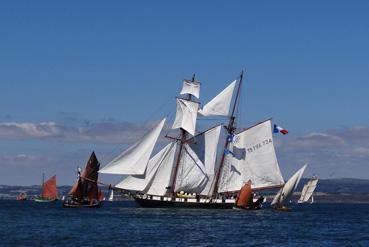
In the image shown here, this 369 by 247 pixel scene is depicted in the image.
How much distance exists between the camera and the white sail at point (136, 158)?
5477 inches

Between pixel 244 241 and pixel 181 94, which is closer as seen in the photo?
pixel 244 241

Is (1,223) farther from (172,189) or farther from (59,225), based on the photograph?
(172,189)

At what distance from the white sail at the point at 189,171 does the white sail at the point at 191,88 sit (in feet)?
32.2

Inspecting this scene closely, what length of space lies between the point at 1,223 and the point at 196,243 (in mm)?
41224

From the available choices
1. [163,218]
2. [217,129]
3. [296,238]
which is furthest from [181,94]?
[296,238]

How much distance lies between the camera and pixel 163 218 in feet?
404

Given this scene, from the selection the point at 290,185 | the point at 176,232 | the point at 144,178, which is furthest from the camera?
the point at 290,185

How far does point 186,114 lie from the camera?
151 m

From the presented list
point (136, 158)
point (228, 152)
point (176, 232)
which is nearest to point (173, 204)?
point (228, 152)

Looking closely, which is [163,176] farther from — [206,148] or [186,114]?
[186,114]

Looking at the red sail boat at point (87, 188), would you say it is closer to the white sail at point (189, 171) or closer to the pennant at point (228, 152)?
the white sail at point (189, 171)

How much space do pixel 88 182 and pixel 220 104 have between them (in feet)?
99.1

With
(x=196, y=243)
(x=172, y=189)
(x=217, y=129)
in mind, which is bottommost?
(x=196, y=243)

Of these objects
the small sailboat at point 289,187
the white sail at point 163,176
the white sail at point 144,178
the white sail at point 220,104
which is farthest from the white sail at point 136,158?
the small sailboat at point 289,187
